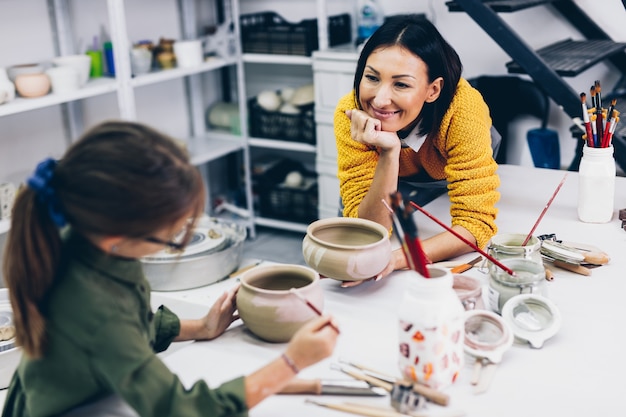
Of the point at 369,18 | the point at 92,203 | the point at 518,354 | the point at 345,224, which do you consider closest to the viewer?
the point at 92,203

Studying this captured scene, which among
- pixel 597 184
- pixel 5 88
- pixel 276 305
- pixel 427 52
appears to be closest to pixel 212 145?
pixel 5 88

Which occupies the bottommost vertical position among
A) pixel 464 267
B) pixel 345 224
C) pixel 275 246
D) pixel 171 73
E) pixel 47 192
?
pixel 275 246

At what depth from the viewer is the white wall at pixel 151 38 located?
2.93 meters

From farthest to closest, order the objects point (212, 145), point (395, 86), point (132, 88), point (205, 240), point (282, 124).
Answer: point (212, 145) < point (282, 124) < point (132, 88) < point (205, 240) < point (395, 86)

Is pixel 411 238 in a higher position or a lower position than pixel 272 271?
higher

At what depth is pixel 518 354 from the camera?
1.10 meters

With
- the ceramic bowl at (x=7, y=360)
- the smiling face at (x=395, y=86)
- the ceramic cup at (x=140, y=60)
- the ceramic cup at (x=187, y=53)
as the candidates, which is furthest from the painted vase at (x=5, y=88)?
the smiling face at (x=395, y=86)

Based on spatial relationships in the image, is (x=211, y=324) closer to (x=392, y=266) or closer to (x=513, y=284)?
(x=392, y=266)

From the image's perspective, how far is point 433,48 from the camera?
1662 millimetres

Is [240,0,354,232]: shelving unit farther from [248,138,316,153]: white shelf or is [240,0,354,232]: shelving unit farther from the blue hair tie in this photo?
the blue hair tie

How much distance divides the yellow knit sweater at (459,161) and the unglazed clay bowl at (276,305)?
0.55 metres

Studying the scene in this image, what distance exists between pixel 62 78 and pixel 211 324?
1901 millimetres

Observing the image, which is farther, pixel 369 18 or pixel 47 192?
pixel 369 18

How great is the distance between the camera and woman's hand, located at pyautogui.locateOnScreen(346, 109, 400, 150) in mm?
1588
